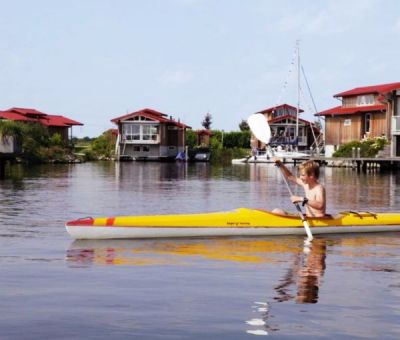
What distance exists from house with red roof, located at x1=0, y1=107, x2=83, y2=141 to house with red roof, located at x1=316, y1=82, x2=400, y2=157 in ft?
110

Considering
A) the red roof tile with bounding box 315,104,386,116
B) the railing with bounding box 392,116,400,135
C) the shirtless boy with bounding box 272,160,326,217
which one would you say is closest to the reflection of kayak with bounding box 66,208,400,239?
the shirtless boy with bounding box 272,160,326,217

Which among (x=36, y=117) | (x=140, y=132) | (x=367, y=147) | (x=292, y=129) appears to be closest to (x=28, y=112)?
(x=36, y=117)

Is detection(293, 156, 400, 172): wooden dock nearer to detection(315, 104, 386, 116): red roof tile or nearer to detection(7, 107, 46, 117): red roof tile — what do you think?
detection(315, 104, 386, 116): red roof tile

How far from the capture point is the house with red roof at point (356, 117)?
6994 cm

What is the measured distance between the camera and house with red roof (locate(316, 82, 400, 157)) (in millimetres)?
69938

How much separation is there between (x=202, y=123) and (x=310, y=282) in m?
123

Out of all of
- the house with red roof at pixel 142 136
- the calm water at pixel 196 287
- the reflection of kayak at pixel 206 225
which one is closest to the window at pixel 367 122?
the house with red roof at pixel 142 136

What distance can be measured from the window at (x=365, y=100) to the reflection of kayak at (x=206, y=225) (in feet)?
198

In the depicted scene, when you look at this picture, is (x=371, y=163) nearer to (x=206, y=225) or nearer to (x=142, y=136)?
(x=142, y=136)

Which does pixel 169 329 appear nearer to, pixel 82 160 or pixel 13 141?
pixel 13 141

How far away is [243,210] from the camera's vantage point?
48.9ft

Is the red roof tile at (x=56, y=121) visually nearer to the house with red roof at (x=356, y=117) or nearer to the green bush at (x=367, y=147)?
the house with red roof at (x=356, y=117)

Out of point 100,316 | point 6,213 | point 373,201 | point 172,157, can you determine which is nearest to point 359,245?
point 100,316

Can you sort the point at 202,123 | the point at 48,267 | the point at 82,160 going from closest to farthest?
1. the point at 48,267
2. the point at 82,160
3. the point at 202,123
